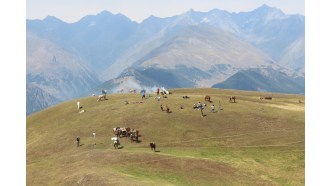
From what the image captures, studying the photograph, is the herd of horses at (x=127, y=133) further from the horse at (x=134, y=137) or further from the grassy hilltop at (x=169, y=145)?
the grassy hilltop at (x=169, y=145)

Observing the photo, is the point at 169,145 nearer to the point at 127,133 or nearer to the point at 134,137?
the point at 134,137

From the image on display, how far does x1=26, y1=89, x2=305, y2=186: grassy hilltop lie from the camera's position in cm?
6769

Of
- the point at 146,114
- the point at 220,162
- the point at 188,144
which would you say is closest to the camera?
the point at 220,162

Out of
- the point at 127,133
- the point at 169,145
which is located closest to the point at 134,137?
the point at 127,133

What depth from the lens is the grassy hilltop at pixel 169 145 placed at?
222 feet

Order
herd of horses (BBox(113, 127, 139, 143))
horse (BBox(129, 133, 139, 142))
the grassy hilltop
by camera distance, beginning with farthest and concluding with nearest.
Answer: herd of horses (BBox(113, 127, 139, 143)), horse (BBox(129, 133, 139, 142)), the grassy hilltop

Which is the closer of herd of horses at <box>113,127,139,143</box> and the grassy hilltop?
the grassy hilltop

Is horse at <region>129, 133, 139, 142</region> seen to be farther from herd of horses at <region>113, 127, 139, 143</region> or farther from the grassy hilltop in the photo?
the grassy hilltop

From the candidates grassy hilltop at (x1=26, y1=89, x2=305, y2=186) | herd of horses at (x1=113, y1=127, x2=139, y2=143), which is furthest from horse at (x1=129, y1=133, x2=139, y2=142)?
grassy hilltop at (x1=26, y1=89, x2=305, y2=186)
